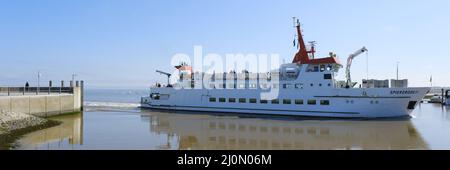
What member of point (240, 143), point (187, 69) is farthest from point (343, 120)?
point (187, 69)

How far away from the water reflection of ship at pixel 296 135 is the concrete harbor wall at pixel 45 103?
425 inches

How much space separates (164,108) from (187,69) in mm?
5074

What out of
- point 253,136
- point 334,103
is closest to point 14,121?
point 253,136

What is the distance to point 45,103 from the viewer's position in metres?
28.0

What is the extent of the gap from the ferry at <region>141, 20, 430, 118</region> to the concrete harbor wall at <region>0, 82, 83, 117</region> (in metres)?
8.89

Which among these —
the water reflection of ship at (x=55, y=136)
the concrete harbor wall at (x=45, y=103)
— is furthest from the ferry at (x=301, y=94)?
the water reflection of ship at (x=55, y=136)

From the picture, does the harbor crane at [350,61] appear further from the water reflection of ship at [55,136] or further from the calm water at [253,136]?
the water reflection of ship at [55,136]

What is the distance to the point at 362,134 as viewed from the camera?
62.3ft

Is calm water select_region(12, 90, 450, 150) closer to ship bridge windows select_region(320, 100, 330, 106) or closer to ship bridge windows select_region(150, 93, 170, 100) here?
ship bridge windows select_region(320, 100, 330, 106)

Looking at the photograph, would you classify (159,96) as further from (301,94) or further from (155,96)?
(301,94)

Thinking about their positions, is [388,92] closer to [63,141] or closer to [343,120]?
[343,120]

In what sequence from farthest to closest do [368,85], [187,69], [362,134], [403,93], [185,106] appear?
1. [187,69]
2. [185,106]
3. [368,85]
4. [403,93]
5. [362,134]

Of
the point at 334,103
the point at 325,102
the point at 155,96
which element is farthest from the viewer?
the point at 155,96

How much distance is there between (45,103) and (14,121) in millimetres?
9118
